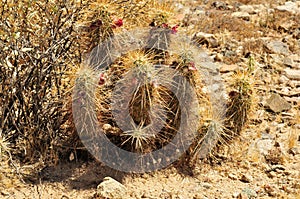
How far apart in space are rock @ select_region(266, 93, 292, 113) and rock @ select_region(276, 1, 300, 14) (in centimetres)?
265

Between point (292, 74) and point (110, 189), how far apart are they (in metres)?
3.16

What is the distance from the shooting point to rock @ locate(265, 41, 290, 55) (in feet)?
21.2

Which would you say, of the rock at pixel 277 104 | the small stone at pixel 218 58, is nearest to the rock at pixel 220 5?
the small stone at pixel 218 58

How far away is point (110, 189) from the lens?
3.75 meters

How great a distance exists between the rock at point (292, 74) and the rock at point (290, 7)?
6.06 ft

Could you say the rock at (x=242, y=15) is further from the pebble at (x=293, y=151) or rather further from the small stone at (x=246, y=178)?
the small stone at (x=246, y=178)

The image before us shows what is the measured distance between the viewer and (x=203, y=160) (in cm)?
443

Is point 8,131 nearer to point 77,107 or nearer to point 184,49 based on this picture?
point 77,107

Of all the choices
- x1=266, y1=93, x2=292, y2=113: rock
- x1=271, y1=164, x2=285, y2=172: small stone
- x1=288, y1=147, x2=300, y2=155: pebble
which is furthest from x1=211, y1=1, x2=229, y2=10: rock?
x1=271, y1=164, x2=285, y2=172: small stone

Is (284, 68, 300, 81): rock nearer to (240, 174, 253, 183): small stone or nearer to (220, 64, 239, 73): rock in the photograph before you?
(220, 64, 239, 73): rock

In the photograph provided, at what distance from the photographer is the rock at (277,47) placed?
6473 mm

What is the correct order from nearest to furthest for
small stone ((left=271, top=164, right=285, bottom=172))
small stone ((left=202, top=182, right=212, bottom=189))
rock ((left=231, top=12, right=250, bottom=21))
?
small stone ((left=202, top=182, right=212, bottom=189)) → small stone ((left=271, top=164, right=285, bottom=172)) → rock ((left=231, top=12, right=250, bottom=21))

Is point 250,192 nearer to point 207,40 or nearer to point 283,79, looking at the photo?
point 283,79

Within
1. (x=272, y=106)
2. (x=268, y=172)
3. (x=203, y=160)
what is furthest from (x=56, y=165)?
(x=272, y=106)
